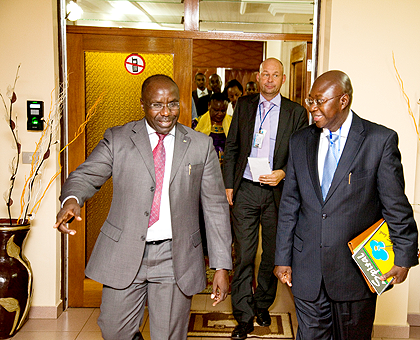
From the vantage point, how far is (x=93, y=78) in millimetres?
3945

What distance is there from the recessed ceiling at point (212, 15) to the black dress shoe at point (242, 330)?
243 cm

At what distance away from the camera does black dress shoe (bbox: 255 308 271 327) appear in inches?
144

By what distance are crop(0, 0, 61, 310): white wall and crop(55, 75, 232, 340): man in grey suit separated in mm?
1619

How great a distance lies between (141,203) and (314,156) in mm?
905

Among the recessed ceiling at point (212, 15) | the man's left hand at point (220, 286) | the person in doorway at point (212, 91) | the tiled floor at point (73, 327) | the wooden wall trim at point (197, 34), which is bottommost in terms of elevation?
the tiled floor at point (73, 327)

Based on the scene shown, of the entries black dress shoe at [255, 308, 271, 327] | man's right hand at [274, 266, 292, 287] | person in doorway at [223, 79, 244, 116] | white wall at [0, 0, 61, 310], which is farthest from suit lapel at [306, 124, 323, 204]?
person in doorway at [223, 79, 244, 116]

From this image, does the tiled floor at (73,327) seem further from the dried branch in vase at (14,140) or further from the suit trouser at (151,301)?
the suit trouser at (151,301)

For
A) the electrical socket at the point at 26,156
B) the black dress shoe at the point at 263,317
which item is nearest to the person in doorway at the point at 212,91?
the electrical socket at the point at 26,156

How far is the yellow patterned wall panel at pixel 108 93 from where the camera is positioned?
3.94 metres

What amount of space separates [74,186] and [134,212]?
310 millimetres

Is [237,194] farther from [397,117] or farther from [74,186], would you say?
[74,186]

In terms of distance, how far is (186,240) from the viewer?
2.28 m

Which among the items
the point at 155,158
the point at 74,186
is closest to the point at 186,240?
the point at 155,158

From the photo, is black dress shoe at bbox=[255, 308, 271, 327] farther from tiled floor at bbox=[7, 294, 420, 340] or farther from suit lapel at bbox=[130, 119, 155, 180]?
suit lapel at bbox=[130, 119, 155, 180]
